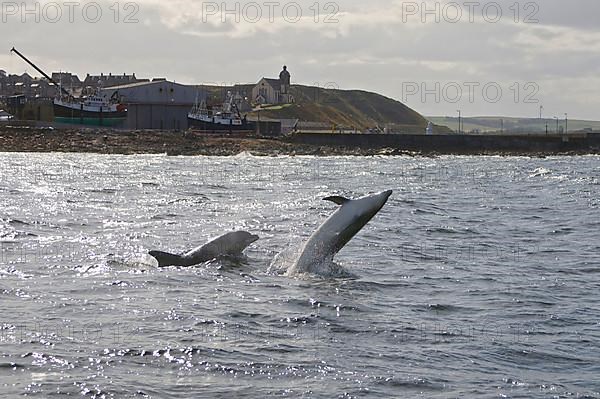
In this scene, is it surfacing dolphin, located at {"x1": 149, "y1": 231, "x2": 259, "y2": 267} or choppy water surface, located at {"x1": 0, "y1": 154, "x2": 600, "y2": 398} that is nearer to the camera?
choppy water surface, located at {"x1": 0, "y1": 154, "x2": 600, "y2": 398}

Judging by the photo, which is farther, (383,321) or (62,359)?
(383,321)

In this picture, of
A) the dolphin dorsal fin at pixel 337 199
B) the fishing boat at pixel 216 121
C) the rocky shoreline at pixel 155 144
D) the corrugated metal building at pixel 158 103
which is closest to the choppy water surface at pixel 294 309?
the dolphin dorsal fin at pixel 337 199

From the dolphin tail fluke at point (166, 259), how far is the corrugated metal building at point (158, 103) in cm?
8995

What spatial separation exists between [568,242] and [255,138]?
68.4 metres

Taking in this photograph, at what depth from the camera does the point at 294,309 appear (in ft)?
46.2

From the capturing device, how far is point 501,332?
13203 mm

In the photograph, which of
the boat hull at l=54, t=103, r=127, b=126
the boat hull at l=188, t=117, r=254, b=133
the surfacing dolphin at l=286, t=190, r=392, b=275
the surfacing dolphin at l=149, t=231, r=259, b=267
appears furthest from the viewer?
the boat hull at l=188, t=117, r=254, b=133

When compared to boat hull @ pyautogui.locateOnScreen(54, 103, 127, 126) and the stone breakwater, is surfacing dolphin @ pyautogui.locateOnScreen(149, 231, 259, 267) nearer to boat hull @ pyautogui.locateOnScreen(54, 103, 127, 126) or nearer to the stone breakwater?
the stone breakwater

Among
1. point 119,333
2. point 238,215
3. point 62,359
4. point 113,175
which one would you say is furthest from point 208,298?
point 113,175

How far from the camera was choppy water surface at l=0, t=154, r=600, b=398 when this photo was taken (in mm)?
10648

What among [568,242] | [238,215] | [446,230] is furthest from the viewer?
[238,215]

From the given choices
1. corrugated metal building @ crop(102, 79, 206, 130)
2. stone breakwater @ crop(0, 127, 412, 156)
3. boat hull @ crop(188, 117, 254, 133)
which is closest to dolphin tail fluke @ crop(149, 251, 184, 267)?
stone breakwater @ crop(0, 127, 412, 156)

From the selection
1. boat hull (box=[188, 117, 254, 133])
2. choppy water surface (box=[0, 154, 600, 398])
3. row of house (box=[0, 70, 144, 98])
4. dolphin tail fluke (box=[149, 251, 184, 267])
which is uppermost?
row of house (box=[0, 70, 144, 98])

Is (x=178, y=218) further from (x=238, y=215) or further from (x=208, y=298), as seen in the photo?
(x=208, y=298)
